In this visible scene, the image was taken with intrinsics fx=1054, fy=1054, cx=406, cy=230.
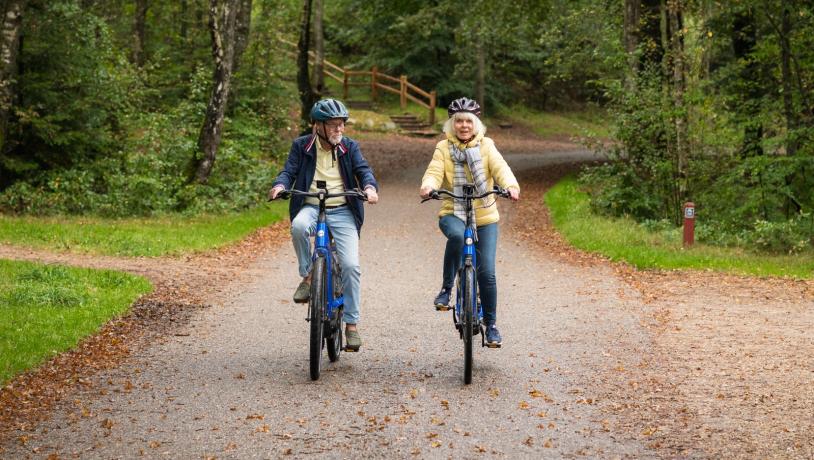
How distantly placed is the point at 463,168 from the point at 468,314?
4.05 feet

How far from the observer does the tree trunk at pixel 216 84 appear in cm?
1909

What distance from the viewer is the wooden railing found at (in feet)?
144

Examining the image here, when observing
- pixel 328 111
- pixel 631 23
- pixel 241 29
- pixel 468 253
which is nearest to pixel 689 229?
pixel 631 23

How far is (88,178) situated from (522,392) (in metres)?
13.8

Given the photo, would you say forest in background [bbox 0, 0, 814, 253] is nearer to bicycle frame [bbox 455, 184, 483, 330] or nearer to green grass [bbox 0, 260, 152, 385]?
green grass [bbox 0, 260, 152, 385]

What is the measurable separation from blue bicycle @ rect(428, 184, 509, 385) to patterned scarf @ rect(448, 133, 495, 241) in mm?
73

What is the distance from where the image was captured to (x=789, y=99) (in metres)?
17.7

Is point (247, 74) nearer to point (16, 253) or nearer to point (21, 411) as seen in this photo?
point (16, 253)


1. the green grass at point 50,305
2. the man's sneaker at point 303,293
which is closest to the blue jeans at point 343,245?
the man's sneaker at point 303,293

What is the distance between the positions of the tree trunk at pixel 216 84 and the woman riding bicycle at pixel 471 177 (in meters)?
11.7

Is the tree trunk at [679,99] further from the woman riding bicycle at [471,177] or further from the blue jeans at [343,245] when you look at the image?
the blue jeans at [343,245]

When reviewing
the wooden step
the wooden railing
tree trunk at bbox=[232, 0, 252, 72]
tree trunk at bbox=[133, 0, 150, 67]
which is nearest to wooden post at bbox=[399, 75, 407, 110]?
the wooden railing

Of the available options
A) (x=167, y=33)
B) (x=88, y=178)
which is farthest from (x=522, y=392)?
(x=167, y=33)

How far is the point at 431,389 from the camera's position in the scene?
761 cm
